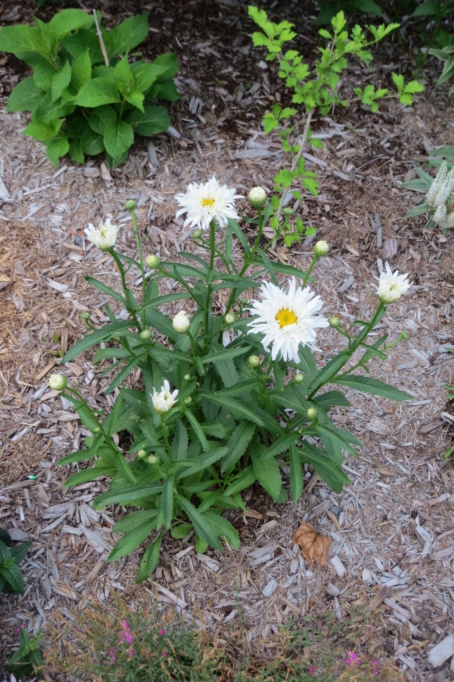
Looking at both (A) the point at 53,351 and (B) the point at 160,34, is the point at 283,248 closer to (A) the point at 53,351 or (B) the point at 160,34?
(A) the point at 53,351

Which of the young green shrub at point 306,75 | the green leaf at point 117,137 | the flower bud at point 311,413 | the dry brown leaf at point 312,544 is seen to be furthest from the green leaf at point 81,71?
the dry brown leaf at point 312,544

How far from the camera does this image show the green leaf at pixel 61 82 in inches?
143

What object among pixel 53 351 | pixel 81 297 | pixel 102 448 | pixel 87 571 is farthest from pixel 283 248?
pixel 87 571

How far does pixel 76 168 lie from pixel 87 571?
101 inches

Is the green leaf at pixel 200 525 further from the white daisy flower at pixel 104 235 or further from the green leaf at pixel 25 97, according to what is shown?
the green leaf at pixel 25 97

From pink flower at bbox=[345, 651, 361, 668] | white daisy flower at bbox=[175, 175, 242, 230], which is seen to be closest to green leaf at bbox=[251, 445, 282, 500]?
pink flower at bbox=[345, 651, 361, 668]

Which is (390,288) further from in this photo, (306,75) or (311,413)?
(306,75)

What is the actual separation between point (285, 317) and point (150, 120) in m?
2.30

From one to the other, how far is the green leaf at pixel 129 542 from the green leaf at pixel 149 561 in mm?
129

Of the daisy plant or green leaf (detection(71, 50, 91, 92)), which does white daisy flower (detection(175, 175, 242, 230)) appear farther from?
green leaf (detection(71, 50, 91, 92))

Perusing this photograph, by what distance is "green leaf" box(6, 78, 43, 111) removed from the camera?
3.86 metres

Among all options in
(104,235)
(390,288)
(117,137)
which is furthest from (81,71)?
(390,288)

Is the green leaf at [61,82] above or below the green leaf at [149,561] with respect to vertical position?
above

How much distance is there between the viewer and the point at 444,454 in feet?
11.0
